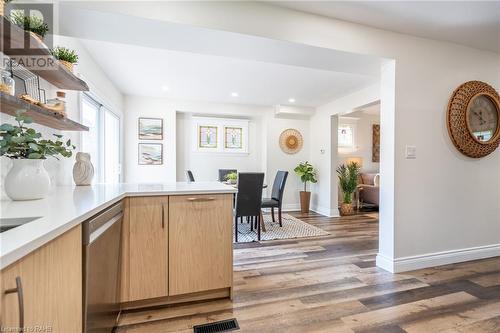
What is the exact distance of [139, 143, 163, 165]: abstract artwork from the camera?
4.82 meters

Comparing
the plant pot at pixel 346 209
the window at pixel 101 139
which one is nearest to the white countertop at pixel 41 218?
the window at pixel 101 139

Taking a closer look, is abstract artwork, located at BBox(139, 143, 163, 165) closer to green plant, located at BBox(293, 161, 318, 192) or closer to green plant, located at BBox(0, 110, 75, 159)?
green plant, located at BBox(293, 161, 318, 192)

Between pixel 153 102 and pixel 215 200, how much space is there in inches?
150

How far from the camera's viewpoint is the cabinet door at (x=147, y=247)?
1677 millimetres

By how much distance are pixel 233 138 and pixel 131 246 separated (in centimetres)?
419

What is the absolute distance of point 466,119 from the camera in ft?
8.58

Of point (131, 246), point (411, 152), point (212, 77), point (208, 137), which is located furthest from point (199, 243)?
point (208, 137)

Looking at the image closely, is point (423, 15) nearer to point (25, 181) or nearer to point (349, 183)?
point (25, 181)

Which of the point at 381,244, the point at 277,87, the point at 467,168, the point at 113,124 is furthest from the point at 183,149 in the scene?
the point at 467,168

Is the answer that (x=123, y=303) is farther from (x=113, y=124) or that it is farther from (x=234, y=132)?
(x=234, y=132)

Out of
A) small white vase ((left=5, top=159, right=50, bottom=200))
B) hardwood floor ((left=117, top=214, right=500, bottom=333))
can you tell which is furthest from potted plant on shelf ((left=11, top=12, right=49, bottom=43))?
hardwood floor ((left=117, top=214, right=500, bottom=333))

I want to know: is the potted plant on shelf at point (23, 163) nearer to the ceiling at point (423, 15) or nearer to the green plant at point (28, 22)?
the green plant at point (28, 22)

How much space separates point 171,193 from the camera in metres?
1.73

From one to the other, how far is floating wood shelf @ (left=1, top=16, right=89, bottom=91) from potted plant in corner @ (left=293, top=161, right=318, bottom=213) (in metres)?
4.48
